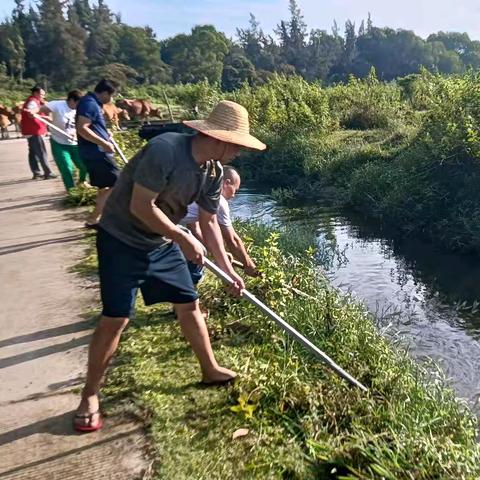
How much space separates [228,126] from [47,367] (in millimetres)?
2011

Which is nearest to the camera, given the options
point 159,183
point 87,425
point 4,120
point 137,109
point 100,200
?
point 159,183

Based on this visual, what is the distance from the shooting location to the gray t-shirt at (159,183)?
262 cm

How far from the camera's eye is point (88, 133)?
225 inches

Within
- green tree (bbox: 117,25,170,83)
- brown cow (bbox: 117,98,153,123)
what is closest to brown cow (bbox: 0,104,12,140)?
brown cow (bbox: 117,98,153,123)

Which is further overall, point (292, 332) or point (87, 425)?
point (292, 332)

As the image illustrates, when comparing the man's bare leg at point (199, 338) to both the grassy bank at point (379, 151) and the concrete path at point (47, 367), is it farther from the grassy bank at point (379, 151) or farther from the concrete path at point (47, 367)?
the grassy bank at point (379, 151)

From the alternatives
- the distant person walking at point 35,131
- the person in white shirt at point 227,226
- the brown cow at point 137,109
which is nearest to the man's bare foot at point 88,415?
the person in white shirt at point 227,226

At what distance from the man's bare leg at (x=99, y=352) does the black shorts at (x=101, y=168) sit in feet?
11.2

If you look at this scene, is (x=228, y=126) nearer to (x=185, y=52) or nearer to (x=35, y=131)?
(x=35, y=131)

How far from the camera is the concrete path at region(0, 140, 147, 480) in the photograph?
2.70m

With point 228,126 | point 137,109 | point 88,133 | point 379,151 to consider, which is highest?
point 228,126

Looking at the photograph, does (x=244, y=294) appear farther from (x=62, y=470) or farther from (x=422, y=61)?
(x=422, y=61)

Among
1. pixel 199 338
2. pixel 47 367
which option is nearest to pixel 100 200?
pixel 47 367

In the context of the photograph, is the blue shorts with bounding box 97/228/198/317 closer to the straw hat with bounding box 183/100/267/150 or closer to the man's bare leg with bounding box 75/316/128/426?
the man's bare leg with bounding box 75/316/128/426
